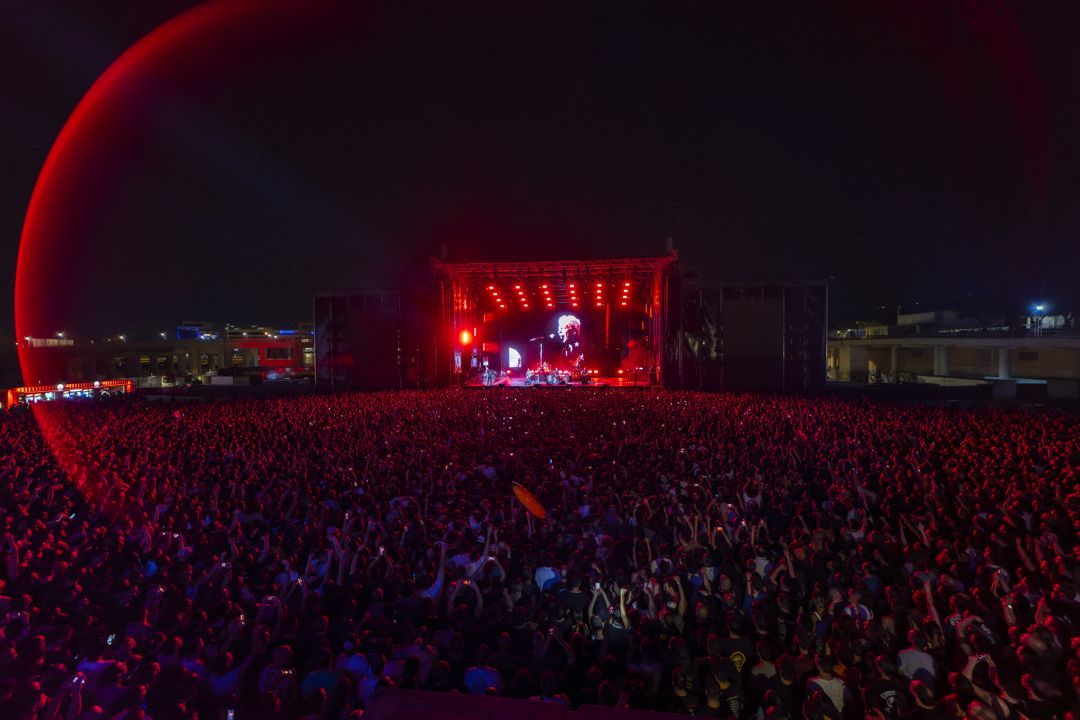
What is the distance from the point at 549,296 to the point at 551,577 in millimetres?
23652

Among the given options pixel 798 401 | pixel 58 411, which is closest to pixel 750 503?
pixel 798 401

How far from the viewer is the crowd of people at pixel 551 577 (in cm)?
315

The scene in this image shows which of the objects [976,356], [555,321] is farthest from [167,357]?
[976,356]

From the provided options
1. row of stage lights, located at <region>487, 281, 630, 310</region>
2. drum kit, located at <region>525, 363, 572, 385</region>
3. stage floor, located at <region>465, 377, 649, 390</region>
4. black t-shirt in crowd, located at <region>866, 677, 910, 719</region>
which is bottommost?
black t-shirt in crowd, located at <region>866, 677, 910, 719</region>

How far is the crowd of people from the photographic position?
10.3 feet

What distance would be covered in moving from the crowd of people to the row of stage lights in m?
16.6

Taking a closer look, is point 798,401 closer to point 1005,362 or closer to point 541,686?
point 541,686

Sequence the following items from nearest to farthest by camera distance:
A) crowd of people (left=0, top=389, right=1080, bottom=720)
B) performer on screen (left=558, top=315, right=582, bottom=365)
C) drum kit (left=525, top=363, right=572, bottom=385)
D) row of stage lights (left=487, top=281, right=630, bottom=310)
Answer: crowd of people (left=0, top=389, right=1080, bottom=720) < row of stage lights (left=487, top=281, right=630, bottom=310) < drum kit (left=525, top=363, right=572, bottom=385) < performer on screen (left=558, top=315, right=582, bottom=365)

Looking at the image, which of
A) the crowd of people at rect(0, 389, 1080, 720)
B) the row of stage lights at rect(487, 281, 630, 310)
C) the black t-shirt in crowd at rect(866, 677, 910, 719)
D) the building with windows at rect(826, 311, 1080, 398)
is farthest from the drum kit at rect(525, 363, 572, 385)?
the black t-shirt in crowd at rect(866, 677, 910, 719)

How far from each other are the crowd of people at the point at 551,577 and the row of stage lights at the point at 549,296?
655 inches

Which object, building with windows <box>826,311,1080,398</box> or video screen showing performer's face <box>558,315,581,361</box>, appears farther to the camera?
video screen showing performer's face <box>558,315,581,361</box>

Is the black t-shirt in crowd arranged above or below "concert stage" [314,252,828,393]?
below

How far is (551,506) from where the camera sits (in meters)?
6.63

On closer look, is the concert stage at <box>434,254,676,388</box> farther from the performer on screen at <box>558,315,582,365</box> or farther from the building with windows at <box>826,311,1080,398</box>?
the building with windows at <box>826,311,1080,398</box>
